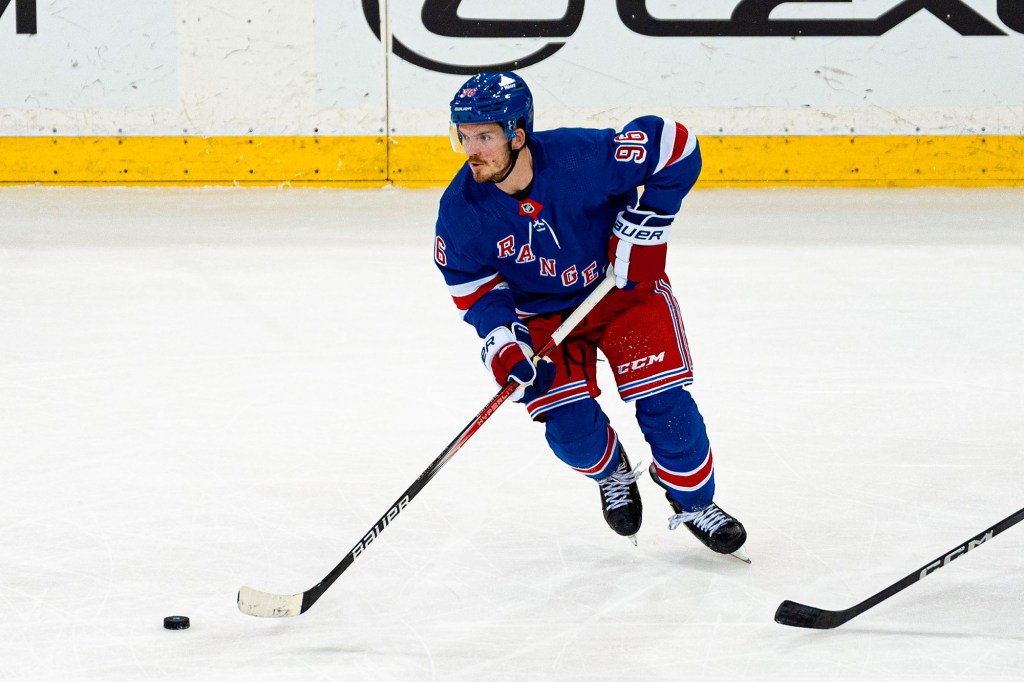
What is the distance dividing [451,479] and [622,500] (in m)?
0.51

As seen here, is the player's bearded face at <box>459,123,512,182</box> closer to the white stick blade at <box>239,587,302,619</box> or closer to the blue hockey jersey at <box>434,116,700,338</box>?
the blue hockey jersey at <box>434,116,700,338</box>

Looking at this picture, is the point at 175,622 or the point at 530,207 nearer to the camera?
the point at 175,622

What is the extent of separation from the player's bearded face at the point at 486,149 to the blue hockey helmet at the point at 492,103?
1 cm

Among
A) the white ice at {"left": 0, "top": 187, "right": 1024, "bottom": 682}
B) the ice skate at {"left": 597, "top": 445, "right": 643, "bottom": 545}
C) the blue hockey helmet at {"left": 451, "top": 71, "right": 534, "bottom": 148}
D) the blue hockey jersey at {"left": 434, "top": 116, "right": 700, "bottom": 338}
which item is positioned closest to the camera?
the white ice at {"left": 0, "top": 187, "right": 1024, "bottom": 682}

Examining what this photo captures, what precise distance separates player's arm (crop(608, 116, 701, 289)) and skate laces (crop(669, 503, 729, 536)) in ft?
1.42

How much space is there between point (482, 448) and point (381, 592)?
0.83 metres

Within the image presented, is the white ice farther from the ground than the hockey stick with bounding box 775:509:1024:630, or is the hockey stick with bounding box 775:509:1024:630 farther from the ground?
the hockey stick with bounding box 775:509:1024:630

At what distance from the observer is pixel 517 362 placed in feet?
7.41

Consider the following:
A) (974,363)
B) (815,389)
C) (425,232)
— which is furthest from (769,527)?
(425,232)

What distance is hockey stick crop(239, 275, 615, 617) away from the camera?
210cm

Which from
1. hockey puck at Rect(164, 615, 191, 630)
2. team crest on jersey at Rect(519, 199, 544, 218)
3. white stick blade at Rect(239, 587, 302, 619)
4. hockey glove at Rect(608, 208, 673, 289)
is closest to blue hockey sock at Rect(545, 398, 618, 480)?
hockey glove at Rect(608, 208, 673, 289)

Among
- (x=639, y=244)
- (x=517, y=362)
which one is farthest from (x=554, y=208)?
(x=517, y=362)

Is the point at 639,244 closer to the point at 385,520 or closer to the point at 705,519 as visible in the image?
the point at 705,519

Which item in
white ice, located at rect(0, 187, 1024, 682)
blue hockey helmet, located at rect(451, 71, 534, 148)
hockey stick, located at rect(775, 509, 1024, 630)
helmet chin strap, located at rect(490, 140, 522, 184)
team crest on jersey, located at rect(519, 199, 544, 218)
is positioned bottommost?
white ice, located at rect(0, 187, 1024, 682)
